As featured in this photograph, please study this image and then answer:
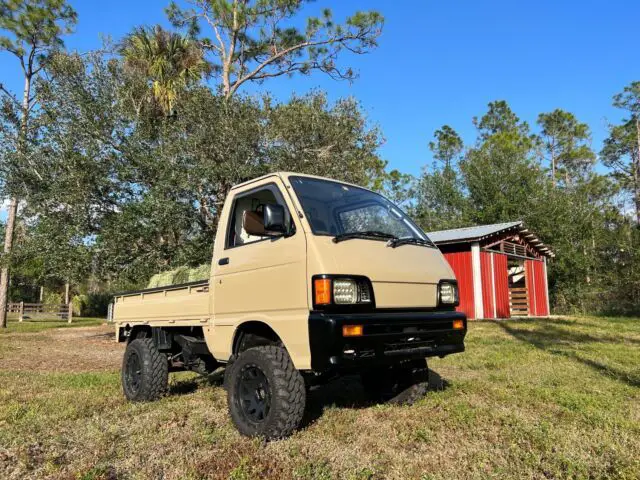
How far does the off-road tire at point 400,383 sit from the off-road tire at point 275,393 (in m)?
1.32

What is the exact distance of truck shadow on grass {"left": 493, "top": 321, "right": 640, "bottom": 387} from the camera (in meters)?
6.28

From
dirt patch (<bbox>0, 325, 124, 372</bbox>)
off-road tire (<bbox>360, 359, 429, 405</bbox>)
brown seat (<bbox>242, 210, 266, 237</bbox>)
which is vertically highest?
brown seat (<bbox>242, 210, 266, 237</bbox>)

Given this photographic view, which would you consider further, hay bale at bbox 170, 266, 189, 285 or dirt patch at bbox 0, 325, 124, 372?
dirt patch at bbox 0, 325, 124, 372

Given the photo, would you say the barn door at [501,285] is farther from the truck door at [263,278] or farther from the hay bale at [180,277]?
the truck door at [263,278]

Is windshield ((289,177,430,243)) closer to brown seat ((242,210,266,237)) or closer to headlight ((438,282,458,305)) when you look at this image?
brown seat ((242,210,266,237))

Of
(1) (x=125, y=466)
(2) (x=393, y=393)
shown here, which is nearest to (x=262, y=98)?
(2) (x=393, y=393)

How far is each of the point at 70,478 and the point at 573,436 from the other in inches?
148

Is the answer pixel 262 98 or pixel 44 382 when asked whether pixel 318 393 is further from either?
pixel 262 98

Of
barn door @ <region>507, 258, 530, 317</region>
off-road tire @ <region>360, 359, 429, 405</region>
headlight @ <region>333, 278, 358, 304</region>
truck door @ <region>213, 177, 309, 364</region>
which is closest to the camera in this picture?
headlight @ <region>333, 278, 358, 304</region>

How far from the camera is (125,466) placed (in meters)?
3.29

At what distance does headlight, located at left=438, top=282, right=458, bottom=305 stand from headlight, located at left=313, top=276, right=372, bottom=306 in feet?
3.07

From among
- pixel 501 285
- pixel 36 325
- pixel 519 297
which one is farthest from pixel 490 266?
pixel 36 325

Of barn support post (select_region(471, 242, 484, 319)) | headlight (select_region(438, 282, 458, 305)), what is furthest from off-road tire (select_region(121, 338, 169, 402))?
barn support post (select_region(471, 242, 484, 319))

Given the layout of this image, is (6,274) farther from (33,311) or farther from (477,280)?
(477,280)
